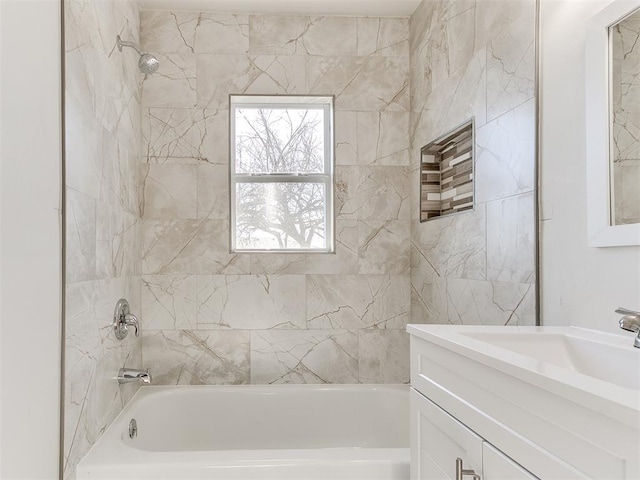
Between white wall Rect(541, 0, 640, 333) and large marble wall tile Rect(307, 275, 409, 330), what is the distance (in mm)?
1260

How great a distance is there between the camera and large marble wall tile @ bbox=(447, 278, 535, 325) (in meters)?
1.65

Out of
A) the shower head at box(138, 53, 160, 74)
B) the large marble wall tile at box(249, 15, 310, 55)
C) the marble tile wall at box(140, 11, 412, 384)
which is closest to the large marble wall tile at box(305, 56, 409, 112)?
the marble tile wall at box(140, 11, 412, 384)

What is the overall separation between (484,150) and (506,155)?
17 cm

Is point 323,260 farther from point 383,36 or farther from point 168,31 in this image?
point 168,31

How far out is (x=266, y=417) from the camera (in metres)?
2.56

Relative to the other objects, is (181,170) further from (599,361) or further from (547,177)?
(599,361)

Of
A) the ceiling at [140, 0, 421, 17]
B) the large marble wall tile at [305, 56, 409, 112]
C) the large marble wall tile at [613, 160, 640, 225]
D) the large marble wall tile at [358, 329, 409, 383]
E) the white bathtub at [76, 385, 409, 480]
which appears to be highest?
the ceiling at [140, 0, 421, 17]

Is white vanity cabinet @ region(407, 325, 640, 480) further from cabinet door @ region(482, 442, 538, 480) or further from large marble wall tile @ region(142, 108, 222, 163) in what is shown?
large marble wall tile @ region(142, 108, 222, 163)

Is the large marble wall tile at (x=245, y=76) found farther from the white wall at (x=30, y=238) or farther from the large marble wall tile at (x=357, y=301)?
the white wall at (x=30, y=238)

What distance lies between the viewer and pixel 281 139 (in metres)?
2.89

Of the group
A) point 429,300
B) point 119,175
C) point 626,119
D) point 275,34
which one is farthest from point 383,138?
point 626,119

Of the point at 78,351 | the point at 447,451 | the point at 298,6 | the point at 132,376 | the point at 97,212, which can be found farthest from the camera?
the point at 298,6

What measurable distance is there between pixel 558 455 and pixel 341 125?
7.46 ft

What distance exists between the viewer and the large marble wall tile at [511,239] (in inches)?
64.2
